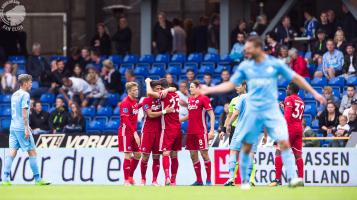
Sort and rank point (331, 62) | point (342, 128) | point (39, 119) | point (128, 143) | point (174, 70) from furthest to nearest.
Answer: point (174, 70) < point (39, 119) < point (331, 62) < point (342, 128) < point (128, 143)

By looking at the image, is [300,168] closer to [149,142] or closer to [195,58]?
[149,142]

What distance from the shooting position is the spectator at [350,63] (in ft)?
79.9

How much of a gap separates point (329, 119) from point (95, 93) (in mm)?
7458

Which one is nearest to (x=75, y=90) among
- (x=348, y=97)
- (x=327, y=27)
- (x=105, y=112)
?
(x=105, y=112)

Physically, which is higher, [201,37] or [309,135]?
[201,37]

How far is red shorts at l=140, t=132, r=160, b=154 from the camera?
19.3m

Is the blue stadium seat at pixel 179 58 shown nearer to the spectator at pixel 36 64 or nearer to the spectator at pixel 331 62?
the spectator at pixel 36 64

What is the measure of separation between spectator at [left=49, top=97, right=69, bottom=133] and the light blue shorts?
218 inches

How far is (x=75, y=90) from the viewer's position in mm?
27078

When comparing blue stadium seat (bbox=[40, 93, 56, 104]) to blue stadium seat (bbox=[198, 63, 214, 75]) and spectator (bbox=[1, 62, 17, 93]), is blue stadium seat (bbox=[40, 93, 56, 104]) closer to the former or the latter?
spectator (bbox=[1, 62, 17, 93])

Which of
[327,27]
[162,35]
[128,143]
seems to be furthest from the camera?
[162,35]

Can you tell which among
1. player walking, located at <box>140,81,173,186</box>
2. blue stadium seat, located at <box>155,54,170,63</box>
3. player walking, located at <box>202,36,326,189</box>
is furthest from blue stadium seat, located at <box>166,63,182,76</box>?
player walking, located at <box>202,36,326,189</box>

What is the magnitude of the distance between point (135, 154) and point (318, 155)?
4.30 m

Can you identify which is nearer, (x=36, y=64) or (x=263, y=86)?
(x=263, y=86)
